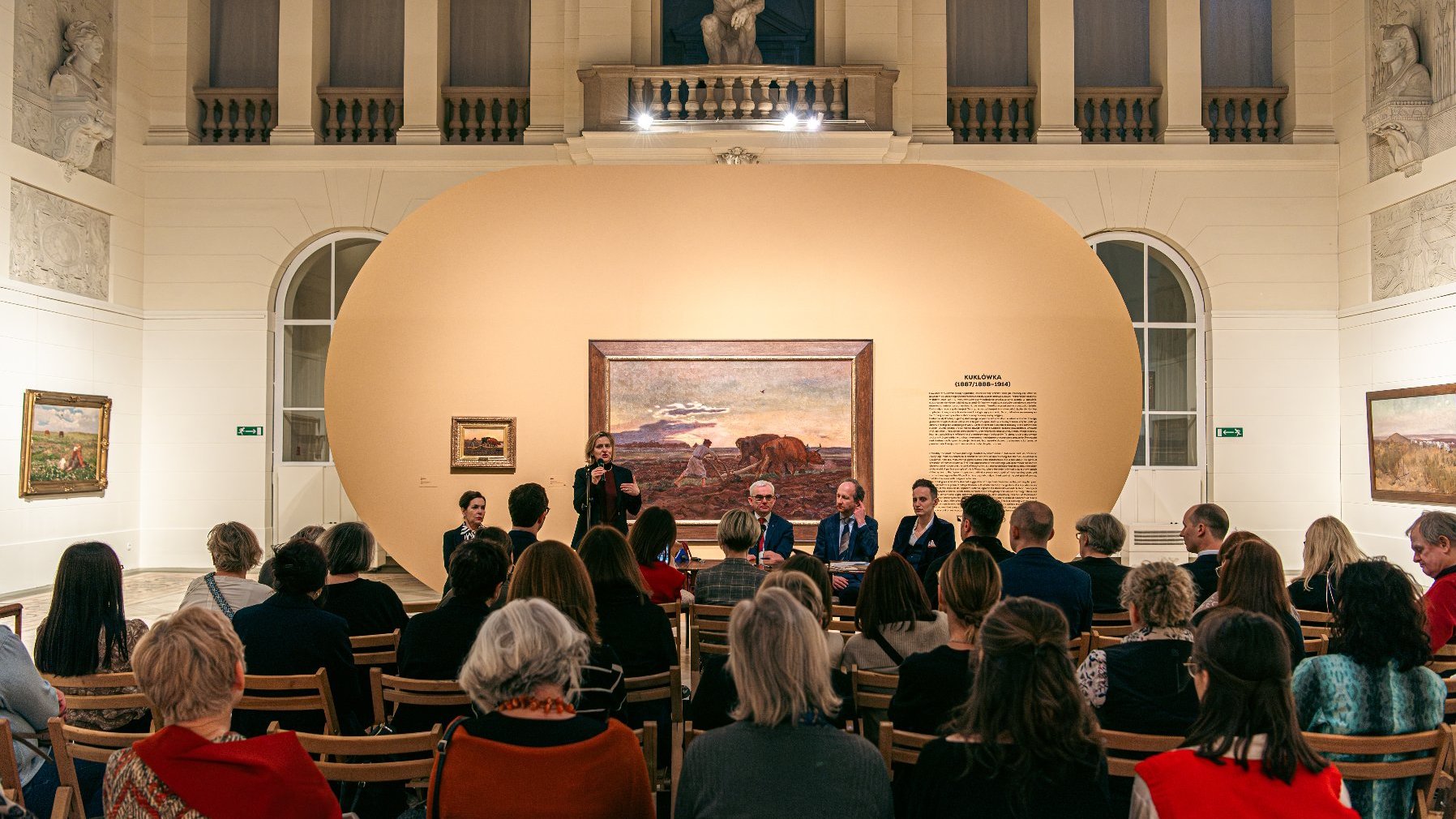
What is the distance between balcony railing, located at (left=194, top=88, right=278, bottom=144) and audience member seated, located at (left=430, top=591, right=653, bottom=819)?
11.1m

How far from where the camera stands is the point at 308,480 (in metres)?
11.3

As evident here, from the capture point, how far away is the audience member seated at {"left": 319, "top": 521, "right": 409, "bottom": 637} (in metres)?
3.89

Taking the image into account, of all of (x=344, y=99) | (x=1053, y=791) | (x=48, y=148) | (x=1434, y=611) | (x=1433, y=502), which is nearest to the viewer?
(x=1053, y=791)

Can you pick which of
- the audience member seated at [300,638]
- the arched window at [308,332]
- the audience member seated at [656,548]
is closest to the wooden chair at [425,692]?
the audience member seated at [300,638]

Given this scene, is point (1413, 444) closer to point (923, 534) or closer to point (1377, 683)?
point (923, 534)

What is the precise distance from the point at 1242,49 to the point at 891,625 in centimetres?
1145

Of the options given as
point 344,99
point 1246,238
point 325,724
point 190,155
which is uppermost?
point 344,99

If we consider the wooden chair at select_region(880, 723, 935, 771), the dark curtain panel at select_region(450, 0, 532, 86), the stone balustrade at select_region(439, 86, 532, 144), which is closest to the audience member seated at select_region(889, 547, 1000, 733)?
the wooden chair at select_region(880, 723, 935, 771)

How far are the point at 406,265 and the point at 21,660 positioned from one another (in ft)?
20.2

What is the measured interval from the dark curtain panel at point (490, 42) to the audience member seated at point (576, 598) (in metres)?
10.0

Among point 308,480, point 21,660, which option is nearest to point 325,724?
point 21,660

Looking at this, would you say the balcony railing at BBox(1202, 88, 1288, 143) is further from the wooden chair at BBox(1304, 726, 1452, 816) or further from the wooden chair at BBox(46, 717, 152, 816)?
the wooden chair at BBox(46, 717, 152, 816)

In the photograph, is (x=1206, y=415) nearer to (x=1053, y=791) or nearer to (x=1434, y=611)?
(x=1434, y=611)

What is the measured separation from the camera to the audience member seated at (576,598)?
2.88 metres
